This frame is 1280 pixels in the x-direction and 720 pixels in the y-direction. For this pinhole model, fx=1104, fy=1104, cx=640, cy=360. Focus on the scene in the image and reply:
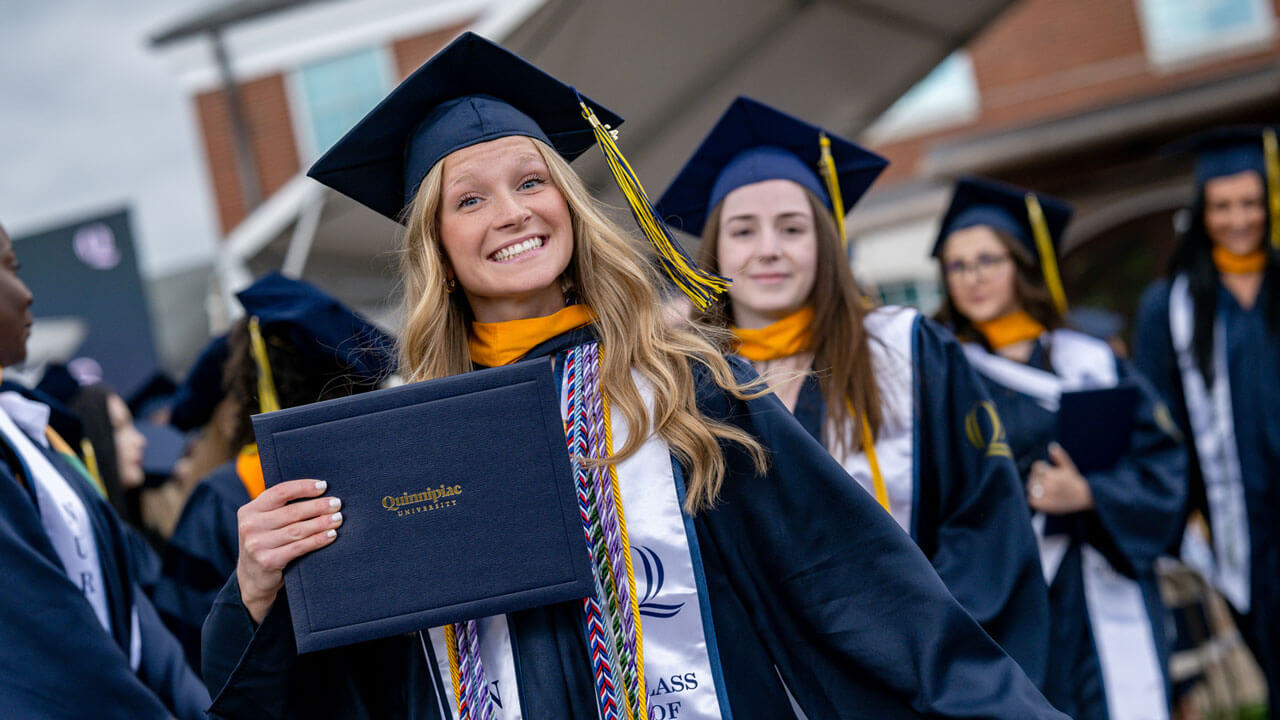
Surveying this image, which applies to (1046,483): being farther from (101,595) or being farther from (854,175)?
(101,595)

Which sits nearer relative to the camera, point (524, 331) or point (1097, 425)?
point (524, 331)

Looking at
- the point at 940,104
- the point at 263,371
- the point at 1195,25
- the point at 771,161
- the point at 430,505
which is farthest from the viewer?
the point at 940,104

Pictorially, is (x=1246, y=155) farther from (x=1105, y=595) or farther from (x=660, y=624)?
(x=660, y=624)

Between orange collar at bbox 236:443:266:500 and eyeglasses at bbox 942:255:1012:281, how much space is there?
2605 millimetres

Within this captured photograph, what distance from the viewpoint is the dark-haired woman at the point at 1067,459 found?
146 inches

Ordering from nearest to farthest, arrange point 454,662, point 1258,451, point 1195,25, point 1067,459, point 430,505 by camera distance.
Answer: point 430,505 → point 454,662 → point 1067,459 → point 1258,451 → point 1195,25

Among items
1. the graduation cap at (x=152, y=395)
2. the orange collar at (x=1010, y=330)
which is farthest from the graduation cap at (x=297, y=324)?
the graduation cap at (x=152, y=395)

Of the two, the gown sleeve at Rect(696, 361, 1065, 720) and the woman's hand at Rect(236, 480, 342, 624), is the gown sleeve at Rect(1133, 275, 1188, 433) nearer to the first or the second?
the gown sleeve at Rect(696, 361, 1065, 720)

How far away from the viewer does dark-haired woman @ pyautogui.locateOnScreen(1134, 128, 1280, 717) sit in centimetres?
469

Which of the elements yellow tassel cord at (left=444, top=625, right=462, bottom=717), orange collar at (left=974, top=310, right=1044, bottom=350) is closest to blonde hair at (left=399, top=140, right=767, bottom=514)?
yellow tassel cord at (left=444, top=625, right=462, bottom=717)

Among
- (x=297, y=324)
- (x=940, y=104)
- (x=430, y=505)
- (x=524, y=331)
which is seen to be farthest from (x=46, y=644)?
(x=940, y=104)

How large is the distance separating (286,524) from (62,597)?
84 centimetres

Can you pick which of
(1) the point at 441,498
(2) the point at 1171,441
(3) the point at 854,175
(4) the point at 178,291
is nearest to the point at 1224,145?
(2) the point at 1171,441

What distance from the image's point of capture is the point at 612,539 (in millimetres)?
1824
